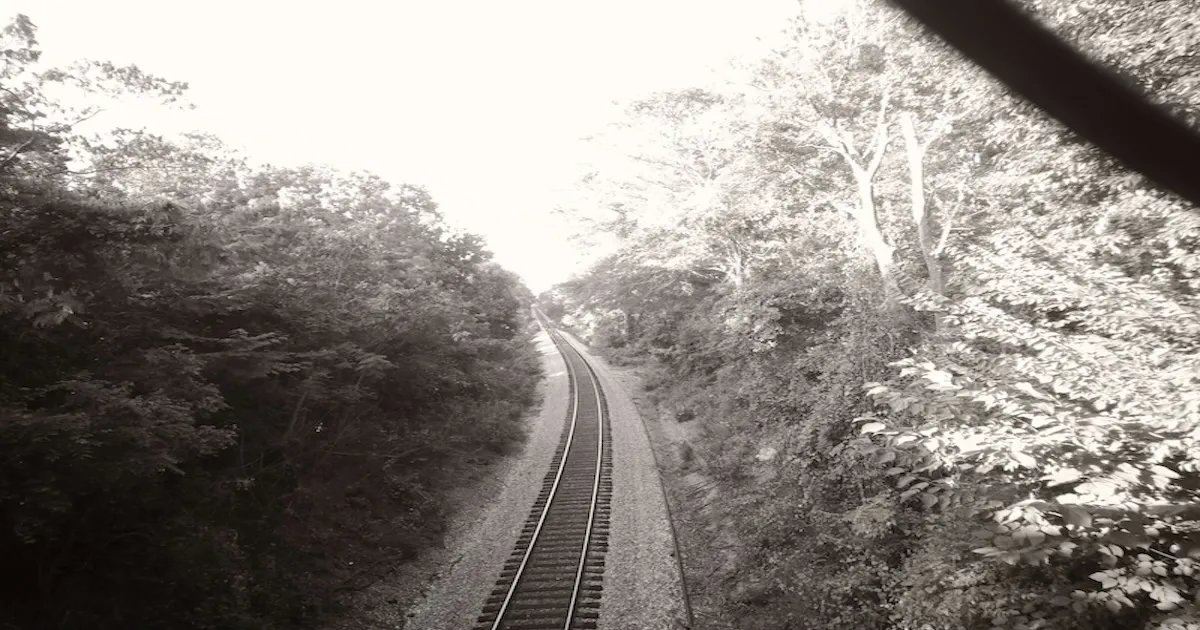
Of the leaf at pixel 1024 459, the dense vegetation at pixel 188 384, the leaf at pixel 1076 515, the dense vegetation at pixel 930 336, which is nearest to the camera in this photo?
the leaf at pixel 1076 515

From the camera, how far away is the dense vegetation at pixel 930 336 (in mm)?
4477

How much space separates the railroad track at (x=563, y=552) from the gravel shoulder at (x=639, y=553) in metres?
0.25

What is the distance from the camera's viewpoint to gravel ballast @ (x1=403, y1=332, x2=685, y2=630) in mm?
10039

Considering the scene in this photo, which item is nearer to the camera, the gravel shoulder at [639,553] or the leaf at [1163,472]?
the leaf at [1163,472]

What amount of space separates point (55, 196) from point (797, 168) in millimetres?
14475

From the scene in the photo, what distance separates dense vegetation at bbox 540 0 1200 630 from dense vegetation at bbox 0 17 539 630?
736cm

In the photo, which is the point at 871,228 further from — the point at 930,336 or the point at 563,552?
the point at 563,552

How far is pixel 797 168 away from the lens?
1523 centimetres

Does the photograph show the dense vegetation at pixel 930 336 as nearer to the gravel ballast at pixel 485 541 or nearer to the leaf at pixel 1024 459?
the leaf at pixel 1024 459

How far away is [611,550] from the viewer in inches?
473

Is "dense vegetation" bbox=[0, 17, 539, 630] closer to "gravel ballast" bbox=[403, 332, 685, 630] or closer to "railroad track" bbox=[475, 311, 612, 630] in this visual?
"gravel ballast" bbox=[403, 332, 685, 630]

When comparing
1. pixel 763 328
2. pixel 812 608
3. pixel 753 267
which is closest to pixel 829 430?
pixel 812 608

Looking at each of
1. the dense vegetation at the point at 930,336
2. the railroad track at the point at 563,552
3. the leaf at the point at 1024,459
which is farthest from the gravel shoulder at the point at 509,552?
the leaf at the point at 1024,459

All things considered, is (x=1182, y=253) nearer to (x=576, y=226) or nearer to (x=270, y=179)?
(x=270, y=179)
